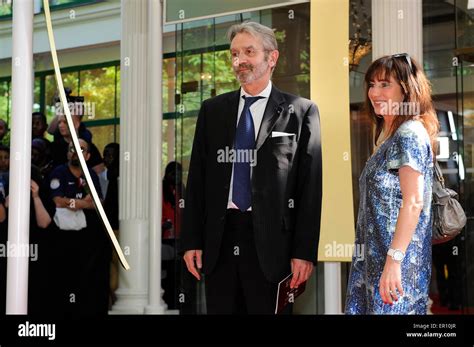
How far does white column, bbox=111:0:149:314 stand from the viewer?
19.9ft

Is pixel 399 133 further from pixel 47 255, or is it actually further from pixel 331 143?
pixel 47 255

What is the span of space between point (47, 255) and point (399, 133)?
294 cm

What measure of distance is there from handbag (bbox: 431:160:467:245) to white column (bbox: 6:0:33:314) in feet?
7.20

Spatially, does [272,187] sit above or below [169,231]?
above

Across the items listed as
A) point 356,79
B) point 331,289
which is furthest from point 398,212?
point 331,289

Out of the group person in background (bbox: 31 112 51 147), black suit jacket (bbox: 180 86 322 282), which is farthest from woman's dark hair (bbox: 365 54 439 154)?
person in background (bbox: 31 112 51 147)

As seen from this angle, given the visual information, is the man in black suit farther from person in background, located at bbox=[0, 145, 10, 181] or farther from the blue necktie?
person in background, located at bbox=[0, 145, 10, 181]

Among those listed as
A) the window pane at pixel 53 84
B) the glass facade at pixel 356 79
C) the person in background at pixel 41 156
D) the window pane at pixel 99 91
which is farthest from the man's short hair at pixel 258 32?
the window pane at pixel 53 84

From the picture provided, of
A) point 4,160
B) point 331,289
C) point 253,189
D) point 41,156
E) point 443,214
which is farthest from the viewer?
point 41,156

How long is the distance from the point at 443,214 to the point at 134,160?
10.0 ft

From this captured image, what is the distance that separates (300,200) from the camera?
394cm

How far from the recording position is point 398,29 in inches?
183

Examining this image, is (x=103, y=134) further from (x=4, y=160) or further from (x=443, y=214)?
(x=443, y=214)

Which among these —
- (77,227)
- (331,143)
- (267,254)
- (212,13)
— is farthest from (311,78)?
(77,227)
